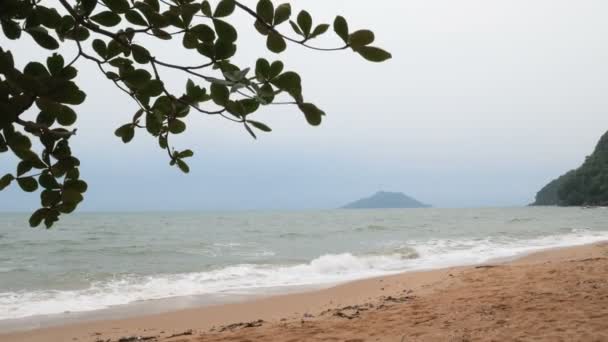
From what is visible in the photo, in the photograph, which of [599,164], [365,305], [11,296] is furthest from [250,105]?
[599,164]

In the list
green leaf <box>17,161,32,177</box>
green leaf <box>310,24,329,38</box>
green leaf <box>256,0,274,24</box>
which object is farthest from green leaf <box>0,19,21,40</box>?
green leaf <box>310,24,329,38</box>

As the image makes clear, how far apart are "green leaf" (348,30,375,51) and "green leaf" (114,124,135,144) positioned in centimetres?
65

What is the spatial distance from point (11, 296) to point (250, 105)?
9095mm

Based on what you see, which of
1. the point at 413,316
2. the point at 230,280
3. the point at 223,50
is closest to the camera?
the point at 223,50

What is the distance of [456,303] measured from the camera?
547 cm

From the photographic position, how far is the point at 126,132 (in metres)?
1.19

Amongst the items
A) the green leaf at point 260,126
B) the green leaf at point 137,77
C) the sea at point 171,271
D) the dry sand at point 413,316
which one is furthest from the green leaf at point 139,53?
the sea at point 171,271

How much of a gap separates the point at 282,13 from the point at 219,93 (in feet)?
0.57

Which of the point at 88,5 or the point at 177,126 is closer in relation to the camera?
the point at 88,5

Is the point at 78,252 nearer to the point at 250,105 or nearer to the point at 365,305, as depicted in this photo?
the point at 365,305

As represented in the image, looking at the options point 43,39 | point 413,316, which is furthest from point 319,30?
point 413,316

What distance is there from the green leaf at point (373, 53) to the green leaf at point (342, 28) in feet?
0.10

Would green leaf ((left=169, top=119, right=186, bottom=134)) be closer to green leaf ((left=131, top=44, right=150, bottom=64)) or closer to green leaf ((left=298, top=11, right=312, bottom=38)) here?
green leaf ((left=131, top=44, right=150, bottom=64))

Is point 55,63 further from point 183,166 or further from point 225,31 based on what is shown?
point 183,166
